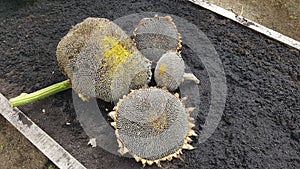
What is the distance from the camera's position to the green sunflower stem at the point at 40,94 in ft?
7.93

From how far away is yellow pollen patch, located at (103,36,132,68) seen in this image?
228 cm

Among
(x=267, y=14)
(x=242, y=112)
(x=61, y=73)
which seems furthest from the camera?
(x=267, y=14)

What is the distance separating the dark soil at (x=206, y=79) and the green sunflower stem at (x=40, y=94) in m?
0.10

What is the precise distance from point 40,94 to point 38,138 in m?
0.29

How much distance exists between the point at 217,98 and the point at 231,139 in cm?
31

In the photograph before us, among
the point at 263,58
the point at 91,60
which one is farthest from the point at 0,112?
the point at 263,58

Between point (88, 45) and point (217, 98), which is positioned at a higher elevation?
point (88, 45)

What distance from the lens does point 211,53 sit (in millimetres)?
2791

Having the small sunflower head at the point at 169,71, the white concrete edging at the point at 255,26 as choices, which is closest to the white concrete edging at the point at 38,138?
the small sunflower head at the point at 169,71

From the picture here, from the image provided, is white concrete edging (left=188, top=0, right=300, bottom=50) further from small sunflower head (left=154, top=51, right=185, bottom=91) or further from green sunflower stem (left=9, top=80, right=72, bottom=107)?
green sunflower stem (left=9, top=80, right=72, bottom=107)

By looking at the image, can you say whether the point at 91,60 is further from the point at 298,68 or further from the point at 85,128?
the point at 298,68

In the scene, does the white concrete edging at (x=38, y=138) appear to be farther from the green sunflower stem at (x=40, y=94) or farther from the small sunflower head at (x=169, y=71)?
the small sunflower head at (x=169, y=71)

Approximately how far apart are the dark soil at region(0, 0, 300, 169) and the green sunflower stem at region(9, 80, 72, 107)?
0.32ft

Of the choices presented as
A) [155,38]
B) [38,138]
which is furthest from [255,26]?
[38,138]
